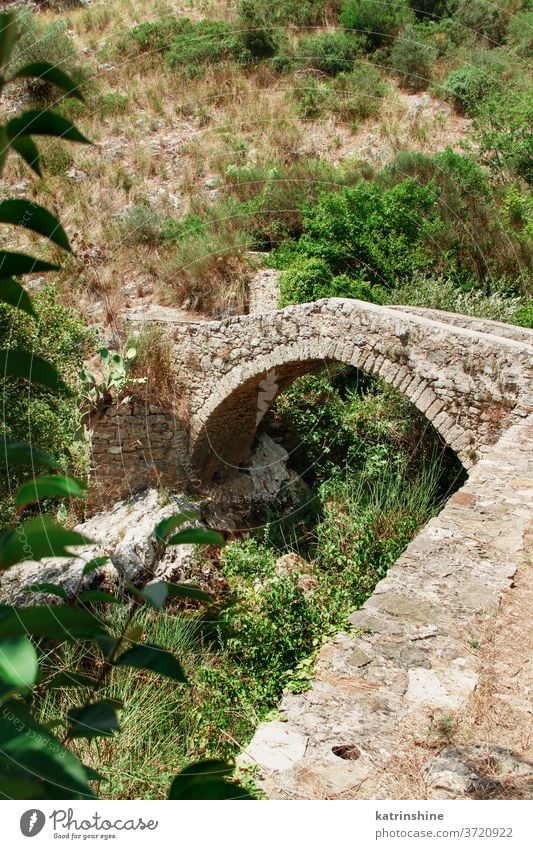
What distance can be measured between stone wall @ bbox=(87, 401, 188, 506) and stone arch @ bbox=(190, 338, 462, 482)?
326mm

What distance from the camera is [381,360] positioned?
8.50 m

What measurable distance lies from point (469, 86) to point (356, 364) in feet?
36.5

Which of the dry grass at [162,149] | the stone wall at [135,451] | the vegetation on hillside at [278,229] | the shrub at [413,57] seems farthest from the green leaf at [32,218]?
the shrub at [413,57]

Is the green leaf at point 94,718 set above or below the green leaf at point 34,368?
below

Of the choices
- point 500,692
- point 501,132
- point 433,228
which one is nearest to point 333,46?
point 501,132

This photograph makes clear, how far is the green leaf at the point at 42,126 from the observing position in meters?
0.81

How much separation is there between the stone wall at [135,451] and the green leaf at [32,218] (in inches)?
397

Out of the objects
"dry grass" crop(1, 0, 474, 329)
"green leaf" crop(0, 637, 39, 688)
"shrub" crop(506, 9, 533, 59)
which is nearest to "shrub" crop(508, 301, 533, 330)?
"dry grass" crop(1, 0, 474, 329)

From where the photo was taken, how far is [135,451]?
441 inches

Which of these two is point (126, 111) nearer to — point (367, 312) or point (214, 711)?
point (367, 312)

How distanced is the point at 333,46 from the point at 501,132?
4760mm

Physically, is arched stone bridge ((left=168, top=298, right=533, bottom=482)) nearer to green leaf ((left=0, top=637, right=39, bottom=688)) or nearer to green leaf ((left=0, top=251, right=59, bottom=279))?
green leaf ((left=0, top=251, right=59, bottom=279))

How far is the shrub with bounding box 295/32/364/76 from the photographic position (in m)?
Result: 16.5

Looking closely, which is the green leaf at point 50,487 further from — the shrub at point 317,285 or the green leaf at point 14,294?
the shrub at point 317,285
